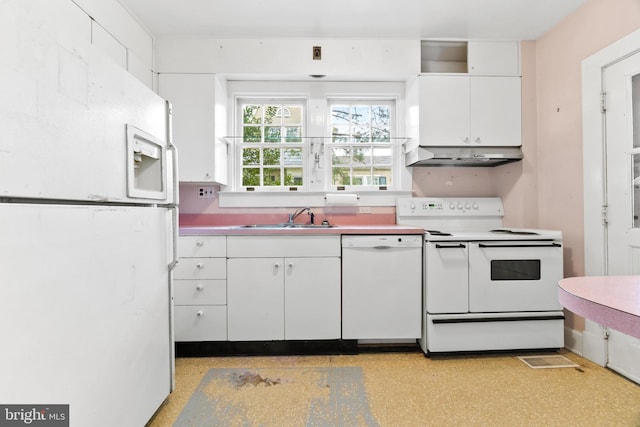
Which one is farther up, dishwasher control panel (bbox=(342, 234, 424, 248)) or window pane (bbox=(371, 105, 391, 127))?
window pane (bbox=(371, 105, 391, 127))

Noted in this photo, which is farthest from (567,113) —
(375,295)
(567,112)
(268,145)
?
(268,145)

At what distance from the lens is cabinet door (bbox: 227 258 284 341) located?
89.4 inches

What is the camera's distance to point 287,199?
9.59 ft

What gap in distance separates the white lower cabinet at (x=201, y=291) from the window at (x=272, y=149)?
3.19 ft

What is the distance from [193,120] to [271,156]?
792 millimetres

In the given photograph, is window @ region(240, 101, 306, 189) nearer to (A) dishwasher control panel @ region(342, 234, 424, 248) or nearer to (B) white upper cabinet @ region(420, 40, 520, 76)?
(A) dishwasher control panel @ region(342, 234, 424, 248)

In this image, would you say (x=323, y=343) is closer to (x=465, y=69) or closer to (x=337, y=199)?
(x=337, y=199)

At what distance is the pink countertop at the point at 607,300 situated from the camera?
29.3 inches

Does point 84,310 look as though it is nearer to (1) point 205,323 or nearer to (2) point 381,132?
(1) point 205,323

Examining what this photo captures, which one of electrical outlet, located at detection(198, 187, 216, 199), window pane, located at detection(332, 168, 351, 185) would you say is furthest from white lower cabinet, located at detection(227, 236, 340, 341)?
window pane, located at detection(332, 168, 351, 185)

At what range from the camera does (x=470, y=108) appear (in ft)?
8.69

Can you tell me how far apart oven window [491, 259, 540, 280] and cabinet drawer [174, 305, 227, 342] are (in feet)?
6.91

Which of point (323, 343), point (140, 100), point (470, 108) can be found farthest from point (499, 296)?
point (140, 100)

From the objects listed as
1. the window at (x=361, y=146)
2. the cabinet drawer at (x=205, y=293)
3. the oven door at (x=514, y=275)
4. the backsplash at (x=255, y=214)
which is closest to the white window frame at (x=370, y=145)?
the window at (x=361, y=146)
